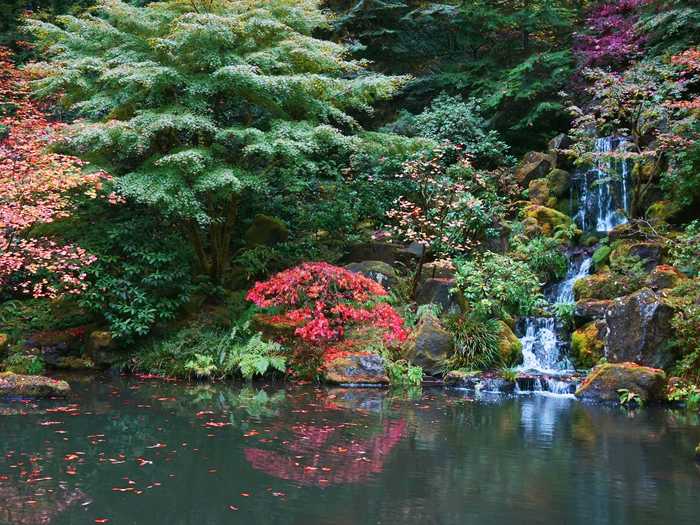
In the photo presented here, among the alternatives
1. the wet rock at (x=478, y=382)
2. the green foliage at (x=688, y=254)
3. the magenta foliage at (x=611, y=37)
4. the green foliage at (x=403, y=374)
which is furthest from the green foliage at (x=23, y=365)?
the magenta foliage at (x=611, y=37)

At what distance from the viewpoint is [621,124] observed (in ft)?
57.0

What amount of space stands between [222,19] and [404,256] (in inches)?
261

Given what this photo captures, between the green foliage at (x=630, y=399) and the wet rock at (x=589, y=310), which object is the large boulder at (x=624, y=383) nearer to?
the green foliage at (x=630, y=399)

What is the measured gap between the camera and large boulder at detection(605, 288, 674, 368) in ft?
36.7

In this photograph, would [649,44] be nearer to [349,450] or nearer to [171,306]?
[171,306]

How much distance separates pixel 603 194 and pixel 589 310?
491 cm

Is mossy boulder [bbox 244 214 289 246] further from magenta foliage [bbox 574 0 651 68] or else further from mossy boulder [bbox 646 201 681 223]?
magenta foliage [bbox 574 0 651 68]

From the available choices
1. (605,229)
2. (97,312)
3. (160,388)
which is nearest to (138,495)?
(160,388)

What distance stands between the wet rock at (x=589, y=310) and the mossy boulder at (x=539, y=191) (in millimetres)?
4744

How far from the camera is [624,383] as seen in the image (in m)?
10.7

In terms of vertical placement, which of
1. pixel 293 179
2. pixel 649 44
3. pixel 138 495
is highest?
pixel 649 44

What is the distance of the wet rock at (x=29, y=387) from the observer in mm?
10242

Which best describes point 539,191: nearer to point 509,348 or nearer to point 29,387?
point 509,348

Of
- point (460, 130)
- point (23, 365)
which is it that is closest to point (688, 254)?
point (460, 130)
